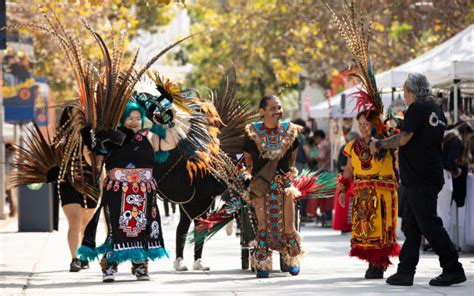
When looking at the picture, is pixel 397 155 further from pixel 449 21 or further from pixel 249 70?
pixel 249 70

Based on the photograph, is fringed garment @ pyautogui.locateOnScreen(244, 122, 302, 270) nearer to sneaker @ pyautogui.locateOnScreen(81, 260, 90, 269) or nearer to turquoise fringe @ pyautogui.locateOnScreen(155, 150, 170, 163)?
turquoise fringe @ pyautogui.locateOnScreen(155, 150, 170, 163)

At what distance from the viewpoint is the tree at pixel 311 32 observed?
27.6 metres


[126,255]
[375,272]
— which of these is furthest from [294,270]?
[126,255]

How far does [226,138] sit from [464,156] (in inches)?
120

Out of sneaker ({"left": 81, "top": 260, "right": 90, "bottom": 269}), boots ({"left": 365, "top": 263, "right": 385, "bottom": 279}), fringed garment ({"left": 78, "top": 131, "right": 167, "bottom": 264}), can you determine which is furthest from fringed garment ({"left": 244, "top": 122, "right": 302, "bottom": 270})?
sneaker ({"left": 81, "top": 260, "right": 90, "bottom": 269})

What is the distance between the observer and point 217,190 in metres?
13.7

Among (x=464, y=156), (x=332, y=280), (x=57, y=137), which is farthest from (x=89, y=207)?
(x=464, y=156)

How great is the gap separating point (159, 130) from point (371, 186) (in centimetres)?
232

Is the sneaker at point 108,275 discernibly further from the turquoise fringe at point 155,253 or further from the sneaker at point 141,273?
the turquoise fringe at point 155,253

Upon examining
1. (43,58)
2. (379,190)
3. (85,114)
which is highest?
(43,58)

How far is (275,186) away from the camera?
12.5 meters

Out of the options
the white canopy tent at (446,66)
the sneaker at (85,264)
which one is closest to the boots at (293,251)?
the sneaker at (85,264)

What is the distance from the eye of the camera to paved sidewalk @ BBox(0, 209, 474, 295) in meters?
11.1

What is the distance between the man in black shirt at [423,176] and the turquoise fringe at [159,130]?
2.58 m
